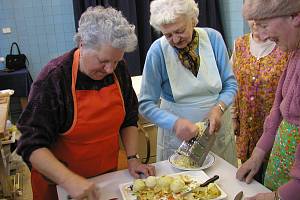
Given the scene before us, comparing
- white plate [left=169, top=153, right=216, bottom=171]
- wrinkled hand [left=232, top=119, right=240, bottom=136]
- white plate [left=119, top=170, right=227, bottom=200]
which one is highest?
white plate [left=169, top=153, right=216, bottom=171]

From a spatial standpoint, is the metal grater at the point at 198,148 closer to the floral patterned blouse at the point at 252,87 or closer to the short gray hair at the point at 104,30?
the short gray hair at the point at 104,30

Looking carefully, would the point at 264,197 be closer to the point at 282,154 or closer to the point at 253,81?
the point at 282,154

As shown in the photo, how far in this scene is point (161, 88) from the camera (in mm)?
1691

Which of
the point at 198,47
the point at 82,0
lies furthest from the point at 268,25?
the point at 82,0

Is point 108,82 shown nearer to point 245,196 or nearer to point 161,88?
point 161,88

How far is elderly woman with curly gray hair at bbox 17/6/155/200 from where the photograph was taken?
1.16 meters

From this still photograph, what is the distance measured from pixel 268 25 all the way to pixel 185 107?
0.75m

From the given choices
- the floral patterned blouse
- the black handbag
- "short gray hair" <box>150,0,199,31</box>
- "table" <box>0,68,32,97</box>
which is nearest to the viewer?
"short gray hair" <box>150,0,199,31</box>

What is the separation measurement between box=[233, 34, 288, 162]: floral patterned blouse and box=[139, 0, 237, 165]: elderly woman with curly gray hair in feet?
0.58

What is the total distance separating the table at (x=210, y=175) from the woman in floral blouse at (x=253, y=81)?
0.54 meters

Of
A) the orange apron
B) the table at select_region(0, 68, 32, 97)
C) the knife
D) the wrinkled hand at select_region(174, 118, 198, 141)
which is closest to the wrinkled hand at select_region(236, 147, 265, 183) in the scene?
the knife

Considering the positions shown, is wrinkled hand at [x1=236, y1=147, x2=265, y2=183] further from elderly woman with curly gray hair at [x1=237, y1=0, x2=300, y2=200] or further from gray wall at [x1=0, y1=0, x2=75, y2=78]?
gray wall at [x1=0, y1=0, x2=75, y2=78]

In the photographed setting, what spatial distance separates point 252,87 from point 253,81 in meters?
0.03

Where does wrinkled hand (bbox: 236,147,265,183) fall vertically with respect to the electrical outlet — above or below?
below
